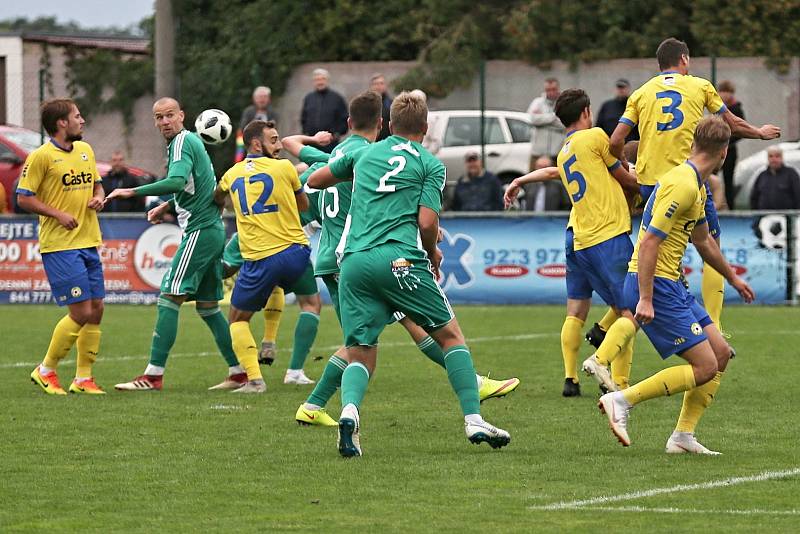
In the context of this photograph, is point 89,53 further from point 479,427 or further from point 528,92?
point 479,427

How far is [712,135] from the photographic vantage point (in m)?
7.77

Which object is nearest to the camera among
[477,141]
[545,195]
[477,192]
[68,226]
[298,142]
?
[298,142]

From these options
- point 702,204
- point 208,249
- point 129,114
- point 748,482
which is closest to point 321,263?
point 208,249

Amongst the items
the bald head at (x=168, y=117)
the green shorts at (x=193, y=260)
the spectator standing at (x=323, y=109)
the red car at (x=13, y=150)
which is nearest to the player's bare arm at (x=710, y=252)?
the green shorts at (x=193, y=260)

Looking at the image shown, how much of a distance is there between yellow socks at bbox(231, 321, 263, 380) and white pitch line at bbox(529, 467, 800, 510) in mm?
4639

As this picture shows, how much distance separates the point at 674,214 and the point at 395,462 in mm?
1902

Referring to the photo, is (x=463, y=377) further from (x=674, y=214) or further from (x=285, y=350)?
(x=285, y=350)

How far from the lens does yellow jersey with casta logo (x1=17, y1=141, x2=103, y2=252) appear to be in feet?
36.1

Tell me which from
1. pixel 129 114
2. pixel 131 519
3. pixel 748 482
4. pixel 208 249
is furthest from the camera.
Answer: pixel 129 114

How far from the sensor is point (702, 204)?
26.2 ft

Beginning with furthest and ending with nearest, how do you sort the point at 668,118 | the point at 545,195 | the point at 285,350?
1. the point at 545,195
2. the point at 285,350
3. the point at 668,118

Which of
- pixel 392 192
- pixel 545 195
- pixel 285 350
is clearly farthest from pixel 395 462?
pixel 545 195

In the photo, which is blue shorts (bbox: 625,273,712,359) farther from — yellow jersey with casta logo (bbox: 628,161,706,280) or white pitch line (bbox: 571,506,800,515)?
white pitch line (bbox: 571,506,800,515)

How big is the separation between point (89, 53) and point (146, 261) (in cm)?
1111
